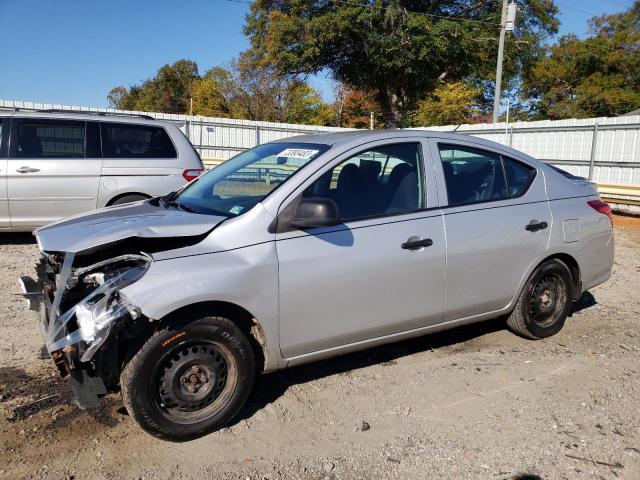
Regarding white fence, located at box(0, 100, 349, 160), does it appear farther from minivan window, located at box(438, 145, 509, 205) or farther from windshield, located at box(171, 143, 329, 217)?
minivan window, located at box(438, 145, 509, 205)

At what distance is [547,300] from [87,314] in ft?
12.3

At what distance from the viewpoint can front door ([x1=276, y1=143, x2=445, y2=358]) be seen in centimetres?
342

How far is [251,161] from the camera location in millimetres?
4363

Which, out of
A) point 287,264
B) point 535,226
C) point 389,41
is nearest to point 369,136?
point 287,264

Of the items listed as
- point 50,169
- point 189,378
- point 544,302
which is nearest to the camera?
point 189,378

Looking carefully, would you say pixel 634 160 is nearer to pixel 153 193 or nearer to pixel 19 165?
pixel 153 193

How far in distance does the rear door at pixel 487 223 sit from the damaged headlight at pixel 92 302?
2.19m

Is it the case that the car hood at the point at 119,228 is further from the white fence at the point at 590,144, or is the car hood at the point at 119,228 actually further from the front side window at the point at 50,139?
the white fence at the point at 590,144

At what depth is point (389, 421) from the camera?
3.51 m

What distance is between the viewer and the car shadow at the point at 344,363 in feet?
12.5

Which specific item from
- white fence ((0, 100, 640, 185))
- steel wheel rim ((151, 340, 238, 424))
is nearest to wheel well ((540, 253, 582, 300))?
steel wheel rim ((151, 340, 238, 424))

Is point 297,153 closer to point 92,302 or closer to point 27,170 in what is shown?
point 92,302

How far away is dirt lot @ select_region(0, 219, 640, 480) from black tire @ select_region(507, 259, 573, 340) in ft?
0.46

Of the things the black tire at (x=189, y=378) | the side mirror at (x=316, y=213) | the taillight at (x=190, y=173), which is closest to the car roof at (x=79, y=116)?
the taillight at (x=190, y=173)
